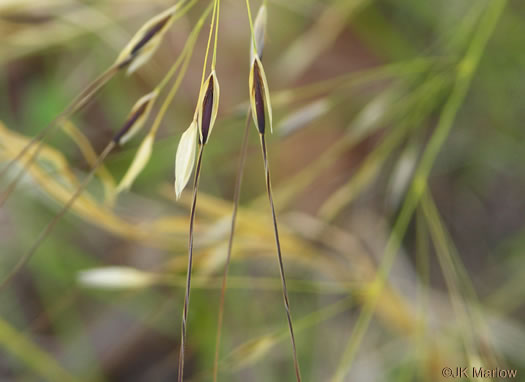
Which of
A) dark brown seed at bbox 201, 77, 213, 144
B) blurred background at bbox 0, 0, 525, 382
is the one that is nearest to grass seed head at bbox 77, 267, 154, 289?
blurred background at bbox 0, 0, 525, 382

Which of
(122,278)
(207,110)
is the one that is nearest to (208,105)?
(207,110)

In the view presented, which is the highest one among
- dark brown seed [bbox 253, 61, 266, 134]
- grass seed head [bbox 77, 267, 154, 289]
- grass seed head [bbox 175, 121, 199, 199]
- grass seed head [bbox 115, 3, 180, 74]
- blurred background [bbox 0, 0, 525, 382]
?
blurred background [bbox 0, 0, 525, 382]

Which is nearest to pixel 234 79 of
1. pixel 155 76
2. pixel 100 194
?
pixel 155 76

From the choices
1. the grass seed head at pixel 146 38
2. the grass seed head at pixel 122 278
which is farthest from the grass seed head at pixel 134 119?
the grass seed head at pixel 122 278

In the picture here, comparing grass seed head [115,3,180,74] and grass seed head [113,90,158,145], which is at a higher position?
grass seed head [115,3,180,74]

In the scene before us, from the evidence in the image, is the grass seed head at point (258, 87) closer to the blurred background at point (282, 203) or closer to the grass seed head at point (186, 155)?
the grass seed head at point (186, 155)

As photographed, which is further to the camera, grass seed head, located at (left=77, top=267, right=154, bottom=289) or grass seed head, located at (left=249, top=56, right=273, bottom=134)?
grass seed head, located at (left=77, top=267, right=154, bottom=289)

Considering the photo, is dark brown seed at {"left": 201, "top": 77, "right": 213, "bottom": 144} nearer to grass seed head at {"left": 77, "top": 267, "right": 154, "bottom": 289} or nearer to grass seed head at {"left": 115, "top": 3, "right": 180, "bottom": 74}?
grass seed head at {"left": 115, "top": 3, "right": 180, "bottom": 74}
